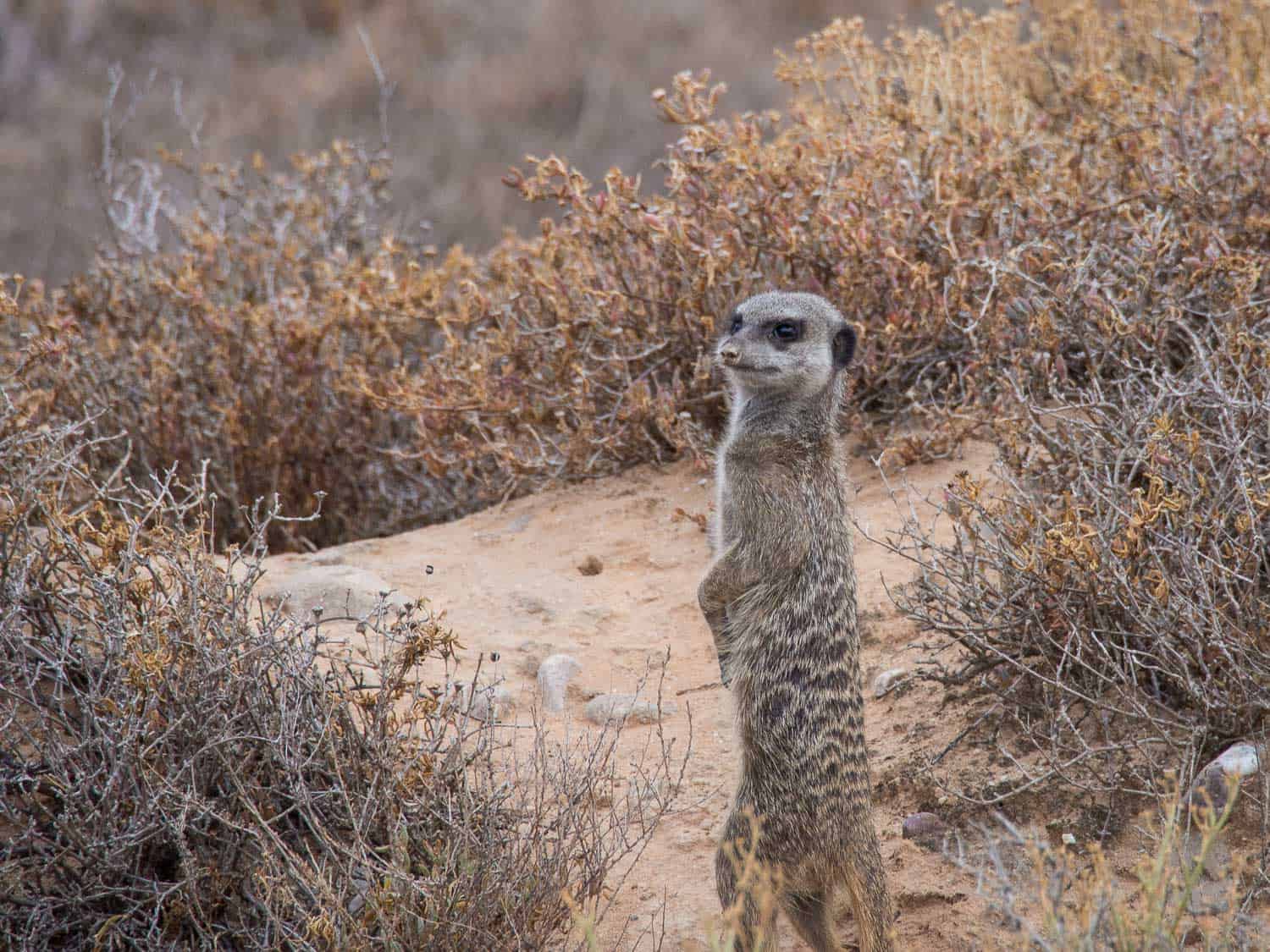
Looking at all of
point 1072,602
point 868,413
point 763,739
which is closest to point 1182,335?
point 868,413

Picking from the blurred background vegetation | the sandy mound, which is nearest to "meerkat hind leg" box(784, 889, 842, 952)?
the sandy mound

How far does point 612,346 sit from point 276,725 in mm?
2334

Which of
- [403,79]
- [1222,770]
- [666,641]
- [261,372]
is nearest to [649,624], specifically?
[666,641]

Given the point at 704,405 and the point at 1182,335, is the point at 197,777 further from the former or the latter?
the point at 1182,335

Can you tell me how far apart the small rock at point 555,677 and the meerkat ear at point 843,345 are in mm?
1188

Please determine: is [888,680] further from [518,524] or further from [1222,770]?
→ [518,524]

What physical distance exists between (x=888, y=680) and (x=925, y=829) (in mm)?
528

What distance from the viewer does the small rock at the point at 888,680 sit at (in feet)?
12.5

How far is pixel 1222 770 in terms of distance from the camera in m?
3.09

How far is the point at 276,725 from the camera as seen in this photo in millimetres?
3047

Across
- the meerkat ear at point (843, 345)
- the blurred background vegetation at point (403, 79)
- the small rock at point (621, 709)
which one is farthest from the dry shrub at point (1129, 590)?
the blurred background vegetation at point (403, 79)

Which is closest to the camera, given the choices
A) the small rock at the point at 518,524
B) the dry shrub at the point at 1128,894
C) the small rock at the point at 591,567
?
the dry shrub at the point at 1128,894

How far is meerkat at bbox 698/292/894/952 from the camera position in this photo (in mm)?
2975

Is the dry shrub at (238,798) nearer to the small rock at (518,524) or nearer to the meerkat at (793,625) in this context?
the meerkat at (793,625)
